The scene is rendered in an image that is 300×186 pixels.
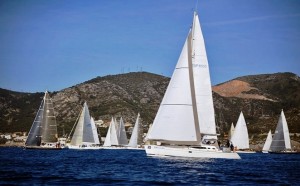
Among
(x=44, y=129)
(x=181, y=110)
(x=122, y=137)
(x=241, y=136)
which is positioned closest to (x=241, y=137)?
(x=241, y=136)

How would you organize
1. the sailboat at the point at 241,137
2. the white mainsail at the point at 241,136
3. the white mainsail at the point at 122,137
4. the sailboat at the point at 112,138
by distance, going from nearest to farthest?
1. the white mainsail at the point at 241,136
2. the sailboat at the point at 241,137
3. the sailboat at the point at 112,138
4. the white mainsail at the point at 122,137

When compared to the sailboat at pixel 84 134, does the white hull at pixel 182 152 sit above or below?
below

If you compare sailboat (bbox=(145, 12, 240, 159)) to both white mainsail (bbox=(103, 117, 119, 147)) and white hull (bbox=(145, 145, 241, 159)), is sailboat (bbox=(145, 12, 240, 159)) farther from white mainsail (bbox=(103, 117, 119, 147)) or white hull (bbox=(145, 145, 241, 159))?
white mainsail (bbox=(103, 117, 119, 147))

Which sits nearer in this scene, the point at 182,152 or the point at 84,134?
the point at 182,152

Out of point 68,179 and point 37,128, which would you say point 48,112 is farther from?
point 68,179

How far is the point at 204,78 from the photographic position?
58.3m

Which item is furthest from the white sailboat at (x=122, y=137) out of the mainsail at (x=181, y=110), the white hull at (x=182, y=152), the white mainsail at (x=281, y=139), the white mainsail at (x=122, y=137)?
the mainsail at (x=181, y=110)

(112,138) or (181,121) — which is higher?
(112,138)

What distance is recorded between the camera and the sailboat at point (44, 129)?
10162cm

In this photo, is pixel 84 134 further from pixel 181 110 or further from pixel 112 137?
pixel 181 110

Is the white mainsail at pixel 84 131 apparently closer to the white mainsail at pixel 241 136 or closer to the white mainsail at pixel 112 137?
the white mainsail at pixel 112 137

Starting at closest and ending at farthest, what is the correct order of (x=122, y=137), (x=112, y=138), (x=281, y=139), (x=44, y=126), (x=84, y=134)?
(x=44, y=126) < (x=281, y=139) < (x=84, y=134) < (x=112, y=138) < (x=122, y=137)

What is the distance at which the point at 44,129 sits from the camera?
10256 cm

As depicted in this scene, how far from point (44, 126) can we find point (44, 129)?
69cm
